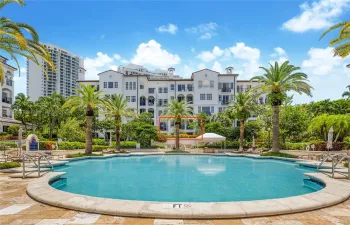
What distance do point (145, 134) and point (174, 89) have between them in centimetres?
2031

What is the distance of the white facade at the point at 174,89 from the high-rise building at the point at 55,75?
7765cm

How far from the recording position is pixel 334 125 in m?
30.9

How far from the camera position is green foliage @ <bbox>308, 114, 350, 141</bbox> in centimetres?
3027

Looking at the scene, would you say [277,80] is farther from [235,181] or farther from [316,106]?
[316,106]

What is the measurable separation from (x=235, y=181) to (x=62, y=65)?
14173 centimetres

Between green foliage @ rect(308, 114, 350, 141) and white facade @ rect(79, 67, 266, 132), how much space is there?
74.3ft

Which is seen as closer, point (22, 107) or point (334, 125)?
point (334, 125)

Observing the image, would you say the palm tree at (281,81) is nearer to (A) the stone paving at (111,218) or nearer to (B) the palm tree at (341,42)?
(B) the palm tree at (341,42)

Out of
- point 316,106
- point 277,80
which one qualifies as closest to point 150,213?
point 277,80

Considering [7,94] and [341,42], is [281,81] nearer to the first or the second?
[341,42]

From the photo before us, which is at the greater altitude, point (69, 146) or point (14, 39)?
point (14, 39)

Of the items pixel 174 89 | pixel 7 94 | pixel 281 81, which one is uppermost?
pixel 174 89

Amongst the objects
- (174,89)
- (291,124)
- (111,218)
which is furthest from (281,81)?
(174,89)

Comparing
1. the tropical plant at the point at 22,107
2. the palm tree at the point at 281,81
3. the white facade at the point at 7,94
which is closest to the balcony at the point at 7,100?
the white facade at the point at 7,94
